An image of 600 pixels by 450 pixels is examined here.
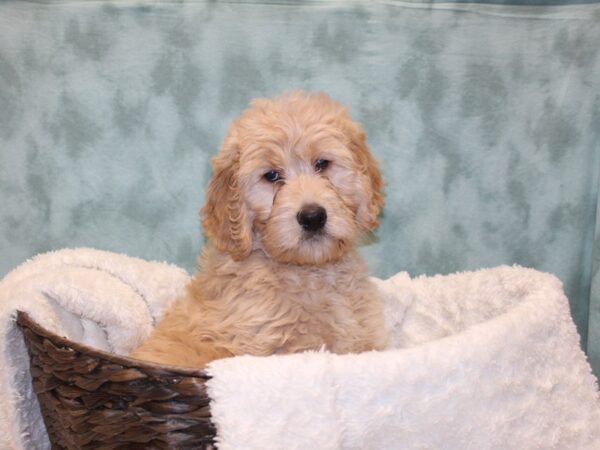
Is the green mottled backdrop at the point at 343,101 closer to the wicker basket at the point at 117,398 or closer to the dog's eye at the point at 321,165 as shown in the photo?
the dog's eye at the point at 321,165

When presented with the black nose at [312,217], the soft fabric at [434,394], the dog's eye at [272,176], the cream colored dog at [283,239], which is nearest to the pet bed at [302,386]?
the soft fabric at [434,394]

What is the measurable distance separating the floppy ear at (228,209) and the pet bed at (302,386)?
75 centimetres

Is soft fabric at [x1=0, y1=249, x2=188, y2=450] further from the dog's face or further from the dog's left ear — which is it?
the dog's left ear

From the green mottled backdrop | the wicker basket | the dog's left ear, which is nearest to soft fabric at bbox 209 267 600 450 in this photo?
the wicker basket

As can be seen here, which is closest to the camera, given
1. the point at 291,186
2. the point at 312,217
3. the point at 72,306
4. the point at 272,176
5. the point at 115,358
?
the point at 115,358

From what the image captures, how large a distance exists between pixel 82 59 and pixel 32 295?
5.31 feet

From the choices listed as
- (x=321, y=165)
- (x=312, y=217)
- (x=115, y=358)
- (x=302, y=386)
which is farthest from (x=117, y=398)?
(x=321, y=165)

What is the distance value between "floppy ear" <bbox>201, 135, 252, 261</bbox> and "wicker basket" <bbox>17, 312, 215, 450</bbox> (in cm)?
80

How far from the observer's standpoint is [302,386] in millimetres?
2334

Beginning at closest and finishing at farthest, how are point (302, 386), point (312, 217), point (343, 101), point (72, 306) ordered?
point (302, 386), point (312, 217), point (72, 306), point (343, 101)

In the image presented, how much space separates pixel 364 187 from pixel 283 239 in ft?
1.61

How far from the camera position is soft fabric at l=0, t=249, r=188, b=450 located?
3.10 meters

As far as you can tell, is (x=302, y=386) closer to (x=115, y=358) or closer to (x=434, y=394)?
(x=434, y=394)

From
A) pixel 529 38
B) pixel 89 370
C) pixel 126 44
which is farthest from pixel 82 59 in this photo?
pixel 529 38
